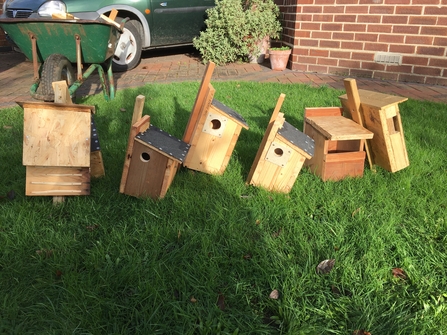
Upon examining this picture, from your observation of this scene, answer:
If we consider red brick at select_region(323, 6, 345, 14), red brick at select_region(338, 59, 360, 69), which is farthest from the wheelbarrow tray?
red brick at select_region(338, 59, 360, 69)

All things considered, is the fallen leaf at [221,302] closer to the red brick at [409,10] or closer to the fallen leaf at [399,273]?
the fallen leaf at [399,273]

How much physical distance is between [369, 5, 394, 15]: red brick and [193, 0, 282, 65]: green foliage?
1.86 meters

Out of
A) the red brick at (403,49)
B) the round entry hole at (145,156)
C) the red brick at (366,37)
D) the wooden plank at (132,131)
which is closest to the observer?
the wooden plank at (132,131)

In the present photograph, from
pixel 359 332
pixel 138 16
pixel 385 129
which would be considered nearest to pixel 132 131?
pixel 359 332

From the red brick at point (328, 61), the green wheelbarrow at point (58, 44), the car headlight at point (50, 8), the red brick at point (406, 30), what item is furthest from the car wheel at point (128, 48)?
the red brick at point (406, 30)

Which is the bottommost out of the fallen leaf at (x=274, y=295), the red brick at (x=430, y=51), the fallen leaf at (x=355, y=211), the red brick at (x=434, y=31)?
the fallen leaf at (x=274, y=295)

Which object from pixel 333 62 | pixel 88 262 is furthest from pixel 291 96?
pixel 88 262

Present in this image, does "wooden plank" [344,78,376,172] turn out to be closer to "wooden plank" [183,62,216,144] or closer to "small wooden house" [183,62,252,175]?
"small wooden house" [183,62,252,175]

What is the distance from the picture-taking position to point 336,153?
2859 mm

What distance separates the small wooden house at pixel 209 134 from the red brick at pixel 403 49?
426cm

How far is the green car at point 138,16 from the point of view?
5.95 metres

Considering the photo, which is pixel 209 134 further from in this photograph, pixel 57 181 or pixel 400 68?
pixel 400 68

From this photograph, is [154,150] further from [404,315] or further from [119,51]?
[119,51]

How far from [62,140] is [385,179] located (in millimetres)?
2332
